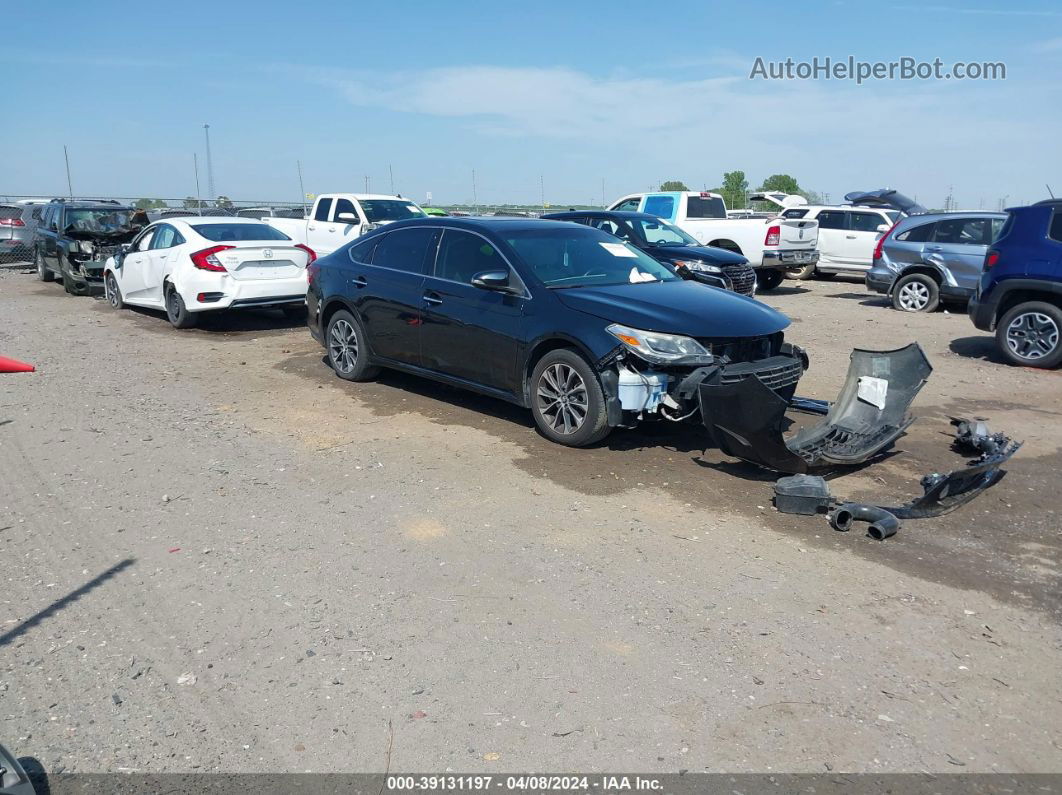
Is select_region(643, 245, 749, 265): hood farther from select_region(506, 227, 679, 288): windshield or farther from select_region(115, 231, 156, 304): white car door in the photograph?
select_region(115, 231, 156, 304): white car door

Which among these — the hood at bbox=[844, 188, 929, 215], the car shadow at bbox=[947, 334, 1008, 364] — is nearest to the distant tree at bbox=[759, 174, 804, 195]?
the hood at bbox=[844, 188, 929, 215]

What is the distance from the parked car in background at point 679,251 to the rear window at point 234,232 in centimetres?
454

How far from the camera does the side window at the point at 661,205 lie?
19125 millimetres

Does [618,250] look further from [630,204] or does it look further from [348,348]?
[630,204]

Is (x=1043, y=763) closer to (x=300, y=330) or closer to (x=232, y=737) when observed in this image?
(x=232, y=737)

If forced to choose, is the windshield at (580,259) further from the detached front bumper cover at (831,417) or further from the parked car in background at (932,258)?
the parked car in background at (932,258)

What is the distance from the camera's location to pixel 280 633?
3.94 metres

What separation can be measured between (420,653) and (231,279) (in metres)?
9.25

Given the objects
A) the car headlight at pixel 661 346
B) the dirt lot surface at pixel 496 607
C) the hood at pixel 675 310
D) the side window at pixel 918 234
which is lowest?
the dirt lot surface at pixel 496 607

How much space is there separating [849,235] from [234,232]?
13.8m

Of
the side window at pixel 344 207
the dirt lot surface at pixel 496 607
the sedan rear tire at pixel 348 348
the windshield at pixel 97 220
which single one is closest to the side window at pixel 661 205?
the side window at pixel 344 207

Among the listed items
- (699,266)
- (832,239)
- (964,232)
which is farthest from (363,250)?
(832,239)

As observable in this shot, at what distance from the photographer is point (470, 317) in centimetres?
721

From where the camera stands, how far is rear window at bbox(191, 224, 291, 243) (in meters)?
12.3
